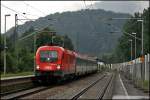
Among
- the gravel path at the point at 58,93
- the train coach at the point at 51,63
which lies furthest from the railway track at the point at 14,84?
the gravel path at the point at 58,93

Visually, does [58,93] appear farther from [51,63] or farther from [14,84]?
[51,63]

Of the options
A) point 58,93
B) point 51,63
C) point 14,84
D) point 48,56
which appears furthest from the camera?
point 48,56

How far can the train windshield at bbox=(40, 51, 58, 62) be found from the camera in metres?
40.1

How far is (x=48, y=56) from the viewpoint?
4025 centimetres

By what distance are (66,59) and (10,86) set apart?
31.3ft

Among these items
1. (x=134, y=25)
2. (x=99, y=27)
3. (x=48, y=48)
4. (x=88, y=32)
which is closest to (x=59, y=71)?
(x=48, y=48)

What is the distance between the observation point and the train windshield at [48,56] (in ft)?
131

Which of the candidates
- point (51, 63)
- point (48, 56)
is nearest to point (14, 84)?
point (51, 63)

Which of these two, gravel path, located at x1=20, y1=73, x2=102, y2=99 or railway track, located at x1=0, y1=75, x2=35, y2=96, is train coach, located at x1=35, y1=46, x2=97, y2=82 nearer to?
railway track, located at x1=0, y1=75, x2=35, y2=96

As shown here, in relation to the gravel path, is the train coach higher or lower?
higher

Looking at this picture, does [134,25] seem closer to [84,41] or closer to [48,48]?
[84,41]

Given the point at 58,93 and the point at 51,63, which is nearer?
the point at 58,93

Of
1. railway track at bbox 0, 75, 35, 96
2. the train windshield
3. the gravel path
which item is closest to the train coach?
the train windshield

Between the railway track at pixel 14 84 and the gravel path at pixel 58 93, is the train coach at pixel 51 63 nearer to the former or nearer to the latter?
the railway track at pixel 14 84
